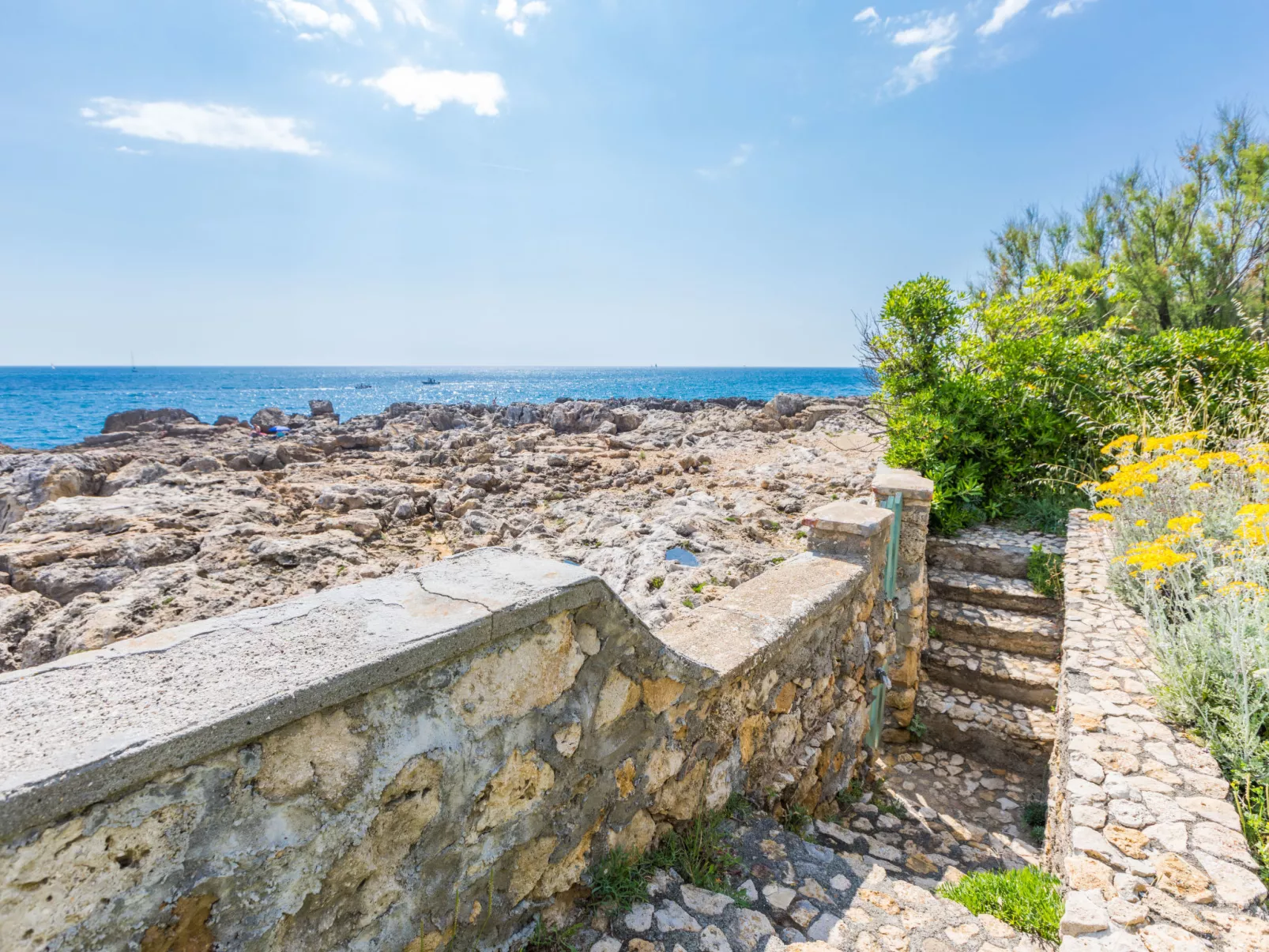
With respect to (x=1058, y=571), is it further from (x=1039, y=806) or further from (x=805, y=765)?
(x=805, y=765)

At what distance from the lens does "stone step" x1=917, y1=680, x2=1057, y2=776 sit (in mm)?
4617

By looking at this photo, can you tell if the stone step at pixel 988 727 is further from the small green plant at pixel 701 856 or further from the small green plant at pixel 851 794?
the small green plant at pixel 701 856

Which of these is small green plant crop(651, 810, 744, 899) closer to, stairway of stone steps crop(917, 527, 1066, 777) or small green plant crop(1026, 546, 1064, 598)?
stairway of stone steps crop(917, 527, 1066, 777)

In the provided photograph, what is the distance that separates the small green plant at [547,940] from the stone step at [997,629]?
4698mm

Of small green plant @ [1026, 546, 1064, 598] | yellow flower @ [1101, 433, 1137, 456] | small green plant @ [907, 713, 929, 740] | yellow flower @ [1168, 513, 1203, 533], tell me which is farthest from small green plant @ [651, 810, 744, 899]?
yellow flower @ [1101, 433, 1137, 456]

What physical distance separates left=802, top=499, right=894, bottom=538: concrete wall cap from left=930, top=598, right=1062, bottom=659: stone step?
2.13 m

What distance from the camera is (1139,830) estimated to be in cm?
218

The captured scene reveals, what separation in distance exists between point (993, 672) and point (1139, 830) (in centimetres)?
307

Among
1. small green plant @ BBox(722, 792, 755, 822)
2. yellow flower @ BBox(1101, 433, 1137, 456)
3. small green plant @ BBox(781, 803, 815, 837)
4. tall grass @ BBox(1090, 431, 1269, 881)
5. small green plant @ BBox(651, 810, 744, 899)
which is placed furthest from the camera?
yellow flower @ BBox(1101, 433, 1137, 456)

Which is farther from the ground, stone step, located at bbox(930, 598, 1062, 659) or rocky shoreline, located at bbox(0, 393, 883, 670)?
rocky shoreline, located at bbox(0, 393, 883, 670)

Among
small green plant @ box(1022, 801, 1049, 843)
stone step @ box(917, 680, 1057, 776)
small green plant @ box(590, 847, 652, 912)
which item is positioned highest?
small green plant @ box(590, 847, 652, 912)

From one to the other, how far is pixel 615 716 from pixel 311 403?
31.4m

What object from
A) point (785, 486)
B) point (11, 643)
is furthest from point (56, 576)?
point (785, 486)

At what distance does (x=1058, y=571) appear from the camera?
17.5ft
